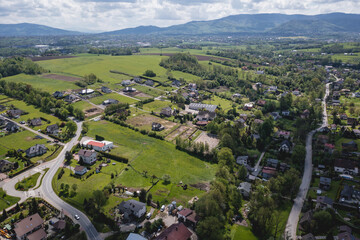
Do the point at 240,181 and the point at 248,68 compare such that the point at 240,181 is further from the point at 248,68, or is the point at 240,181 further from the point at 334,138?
the point at 248,68

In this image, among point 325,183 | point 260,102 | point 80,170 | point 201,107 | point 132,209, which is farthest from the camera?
point 260,102

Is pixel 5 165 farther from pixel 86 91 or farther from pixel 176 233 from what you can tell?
pixel 86 91

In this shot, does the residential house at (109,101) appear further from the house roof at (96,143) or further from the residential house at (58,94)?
the house roof at (96,143)

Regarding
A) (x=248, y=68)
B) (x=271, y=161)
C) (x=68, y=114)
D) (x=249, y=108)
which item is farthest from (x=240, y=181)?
(x=248, y=68)

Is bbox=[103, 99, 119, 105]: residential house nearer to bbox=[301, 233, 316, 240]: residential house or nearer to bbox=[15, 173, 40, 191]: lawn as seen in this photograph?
bbox=[15, 173, 40, 191]: lawn

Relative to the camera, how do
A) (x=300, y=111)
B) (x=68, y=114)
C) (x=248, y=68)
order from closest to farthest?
(x=68, y=114) < (x=300, y=111) < (x=248, y=68)

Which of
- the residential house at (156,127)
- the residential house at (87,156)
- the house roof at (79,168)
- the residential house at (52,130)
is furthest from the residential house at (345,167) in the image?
the residential house at (52,130)

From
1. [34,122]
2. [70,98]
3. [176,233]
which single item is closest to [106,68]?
[70,98]
